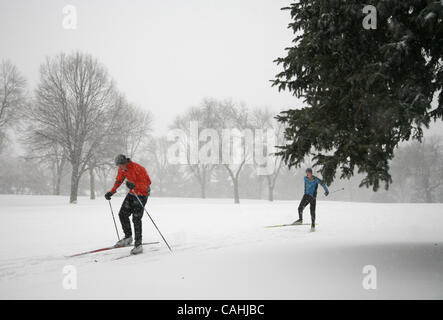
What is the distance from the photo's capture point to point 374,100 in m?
4.27

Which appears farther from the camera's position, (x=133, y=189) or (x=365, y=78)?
(x=133, y=189)

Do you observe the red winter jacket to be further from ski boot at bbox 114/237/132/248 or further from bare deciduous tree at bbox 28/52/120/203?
bare deciduous tree at bbox 28/52/120/203

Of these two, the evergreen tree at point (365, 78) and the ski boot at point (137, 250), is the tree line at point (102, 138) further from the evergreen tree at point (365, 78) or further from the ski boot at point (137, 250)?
the ski boot at point (137, 250)

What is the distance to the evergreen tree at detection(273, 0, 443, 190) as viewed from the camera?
13.2ft

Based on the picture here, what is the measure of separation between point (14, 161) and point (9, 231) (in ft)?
189

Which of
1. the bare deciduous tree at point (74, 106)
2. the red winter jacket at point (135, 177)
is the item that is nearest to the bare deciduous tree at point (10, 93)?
the bare deciduous tree at point (74, 106)

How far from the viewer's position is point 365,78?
427 cm

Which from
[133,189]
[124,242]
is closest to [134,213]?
[133,189]

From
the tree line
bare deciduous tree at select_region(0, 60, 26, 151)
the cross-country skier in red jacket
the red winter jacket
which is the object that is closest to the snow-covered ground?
the cross-country skier in red jacket

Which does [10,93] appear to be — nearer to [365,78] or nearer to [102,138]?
[102,138]

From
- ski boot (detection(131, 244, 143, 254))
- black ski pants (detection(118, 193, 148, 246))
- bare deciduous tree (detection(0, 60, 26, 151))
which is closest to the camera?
ski boot (detection(131, 244, 143, 254))
